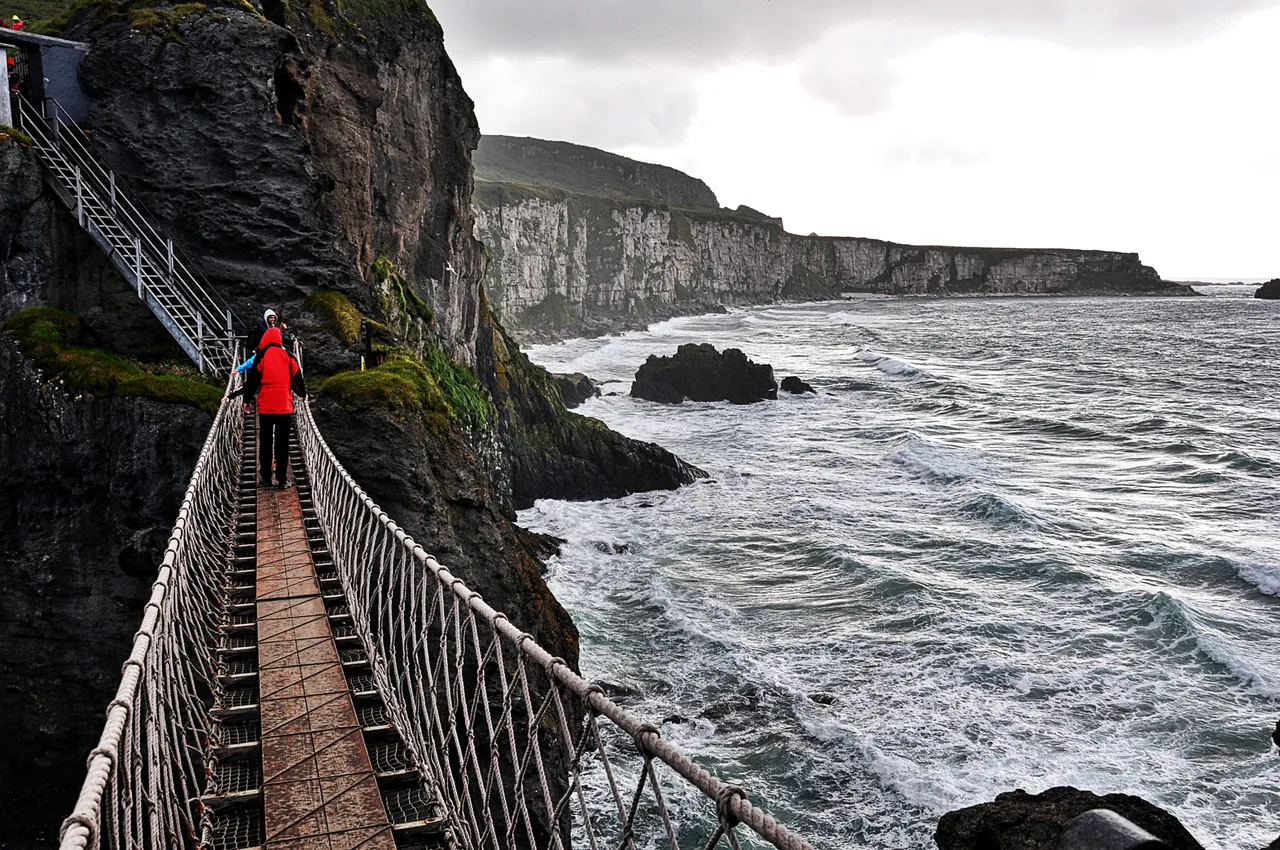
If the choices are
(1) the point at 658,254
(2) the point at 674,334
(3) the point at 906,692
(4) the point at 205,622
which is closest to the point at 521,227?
(2) the point at 674,334

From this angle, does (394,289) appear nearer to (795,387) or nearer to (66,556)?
(66,556)

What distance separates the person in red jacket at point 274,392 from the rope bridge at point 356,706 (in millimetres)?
332

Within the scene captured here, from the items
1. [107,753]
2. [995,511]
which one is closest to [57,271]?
[107,753]

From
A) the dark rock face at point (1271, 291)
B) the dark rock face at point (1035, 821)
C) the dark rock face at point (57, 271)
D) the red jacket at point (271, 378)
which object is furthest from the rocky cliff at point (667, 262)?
the dark rock face at point (1035, 821)

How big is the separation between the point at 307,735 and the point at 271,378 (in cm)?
581

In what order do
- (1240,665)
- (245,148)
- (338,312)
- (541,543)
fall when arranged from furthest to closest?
(541,543) < (1240,665) < (245,148) < (338,312)

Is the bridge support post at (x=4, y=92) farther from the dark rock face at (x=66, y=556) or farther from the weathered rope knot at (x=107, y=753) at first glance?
the weathered rope knot at (x=107, y=753)

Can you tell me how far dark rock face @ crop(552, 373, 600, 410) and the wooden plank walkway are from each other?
3679 cm

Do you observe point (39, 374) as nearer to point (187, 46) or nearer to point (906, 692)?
point (187, 46)

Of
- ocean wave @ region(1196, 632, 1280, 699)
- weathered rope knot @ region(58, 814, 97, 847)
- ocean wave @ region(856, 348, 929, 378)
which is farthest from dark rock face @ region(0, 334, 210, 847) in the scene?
ocean wave @ region(856, 348, 929, 378)

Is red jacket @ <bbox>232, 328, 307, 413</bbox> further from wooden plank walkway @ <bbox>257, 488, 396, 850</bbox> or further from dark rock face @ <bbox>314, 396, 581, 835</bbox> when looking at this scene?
wooden plank walkway @ <bbox>257, 488, 396, 850</bbox>

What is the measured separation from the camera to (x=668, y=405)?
147 feet

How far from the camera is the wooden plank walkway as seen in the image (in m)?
3.91

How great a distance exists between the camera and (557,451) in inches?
1094
